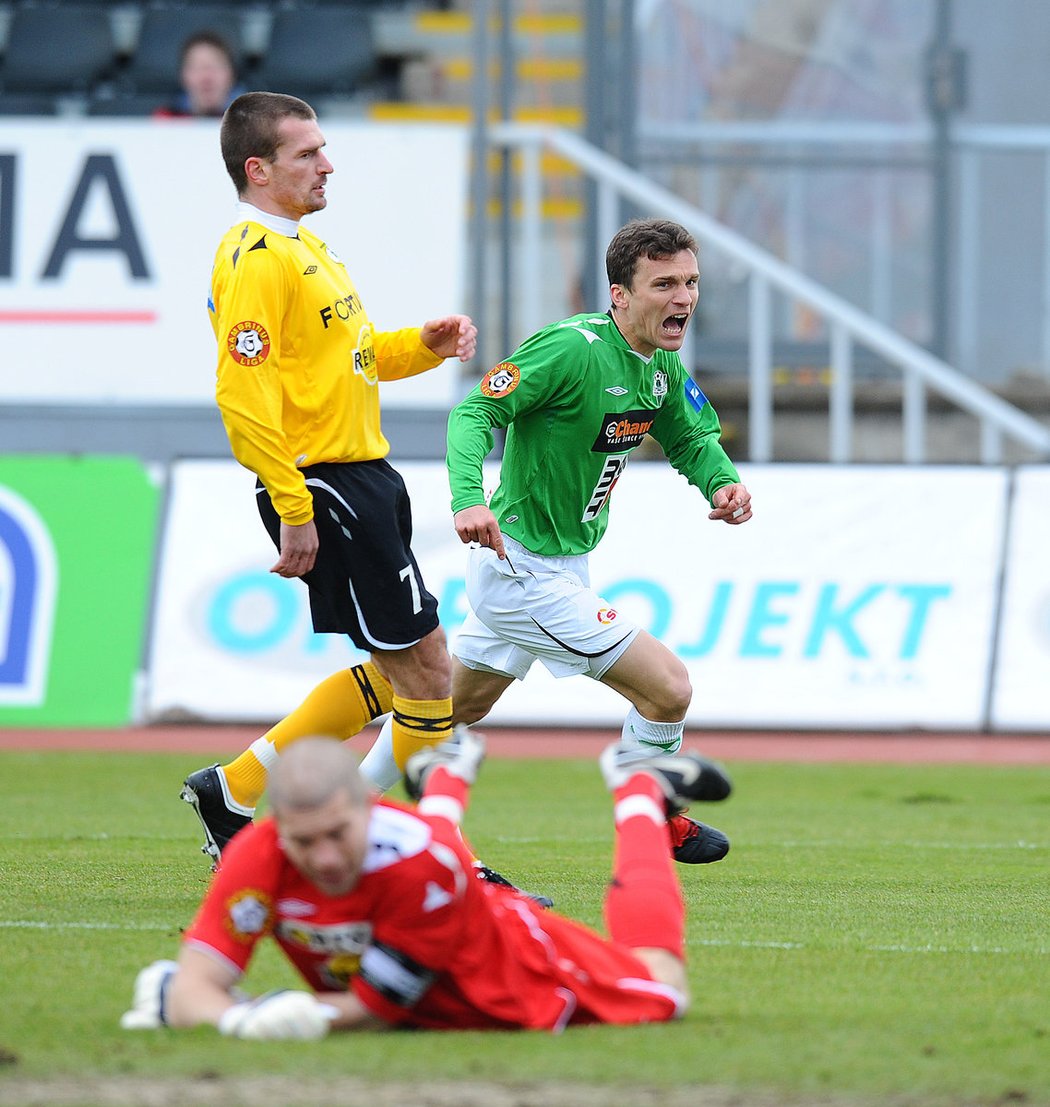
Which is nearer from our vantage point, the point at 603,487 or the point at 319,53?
the point at 603,487

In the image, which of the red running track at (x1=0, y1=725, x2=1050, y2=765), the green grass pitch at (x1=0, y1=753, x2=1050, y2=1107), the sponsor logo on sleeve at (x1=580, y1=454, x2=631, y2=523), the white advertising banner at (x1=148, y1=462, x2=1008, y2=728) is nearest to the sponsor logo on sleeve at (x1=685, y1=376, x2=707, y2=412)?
the sponsor logo on sleeve at (x1=580, y1=454, x2=631, y2=523)

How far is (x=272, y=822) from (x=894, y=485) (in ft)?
27.4

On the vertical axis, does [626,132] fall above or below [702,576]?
above

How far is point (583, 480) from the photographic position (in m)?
6.48

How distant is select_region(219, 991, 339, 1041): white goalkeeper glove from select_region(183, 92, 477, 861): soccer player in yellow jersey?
1998mm

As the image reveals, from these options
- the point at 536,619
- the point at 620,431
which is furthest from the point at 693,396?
the point at 536,619

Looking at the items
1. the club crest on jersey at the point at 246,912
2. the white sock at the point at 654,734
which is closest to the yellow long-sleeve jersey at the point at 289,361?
the white sock at the point at 654,734

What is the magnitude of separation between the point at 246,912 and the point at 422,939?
37 cm

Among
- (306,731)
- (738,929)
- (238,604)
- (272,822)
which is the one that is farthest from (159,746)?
(272,822)

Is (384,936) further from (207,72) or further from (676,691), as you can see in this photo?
(207,72)

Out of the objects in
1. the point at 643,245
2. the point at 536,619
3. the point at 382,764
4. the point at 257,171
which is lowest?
the point at 382,764

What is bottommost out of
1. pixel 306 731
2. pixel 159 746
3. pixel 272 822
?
pixel 159 746

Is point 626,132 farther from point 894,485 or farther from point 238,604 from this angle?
point 238,604

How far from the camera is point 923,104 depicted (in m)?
15.9
